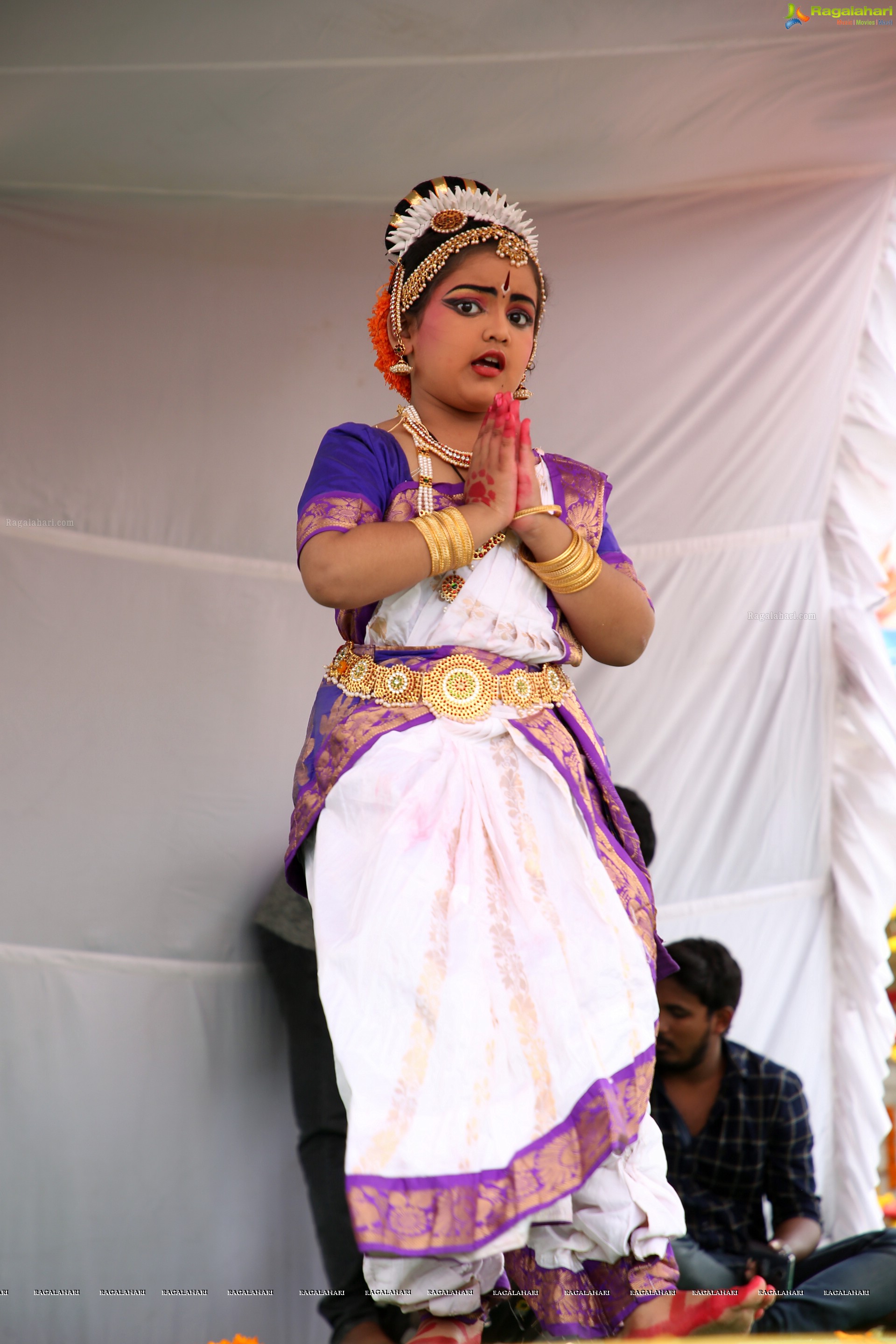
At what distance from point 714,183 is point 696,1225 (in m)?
2.51

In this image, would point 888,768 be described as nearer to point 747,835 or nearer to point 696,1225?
point 747,835

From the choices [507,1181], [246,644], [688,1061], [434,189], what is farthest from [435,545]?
[688,1061]

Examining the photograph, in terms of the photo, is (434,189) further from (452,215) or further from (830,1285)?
A: (830,1285)

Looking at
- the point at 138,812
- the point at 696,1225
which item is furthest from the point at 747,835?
the point at 138,812

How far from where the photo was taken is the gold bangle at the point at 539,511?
185 cm

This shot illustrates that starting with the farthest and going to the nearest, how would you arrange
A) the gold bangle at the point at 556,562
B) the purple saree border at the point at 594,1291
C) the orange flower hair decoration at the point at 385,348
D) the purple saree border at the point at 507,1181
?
the orange flower hair decoration at the point at 385,348, the gold bangle at the point at 556,562, the purple saree border at the point at 594,1291, the purple saree border at the point at 507,1181

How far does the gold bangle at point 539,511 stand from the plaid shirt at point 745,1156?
1653 millimetres

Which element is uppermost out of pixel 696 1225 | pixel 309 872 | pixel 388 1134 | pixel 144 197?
pixel 144 197

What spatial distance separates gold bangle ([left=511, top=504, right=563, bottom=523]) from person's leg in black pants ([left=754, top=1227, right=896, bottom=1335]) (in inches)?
67.6

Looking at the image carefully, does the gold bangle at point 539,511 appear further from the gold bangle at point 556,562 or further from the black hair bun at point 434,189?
the black hair bun at point 434,189

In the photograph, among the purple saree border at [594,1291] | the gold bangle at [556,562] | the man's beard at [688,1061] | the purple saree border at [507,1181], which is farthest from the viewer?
the man's beard at [688,1061]

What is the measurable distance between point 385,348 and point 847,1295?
A: 2.06 m

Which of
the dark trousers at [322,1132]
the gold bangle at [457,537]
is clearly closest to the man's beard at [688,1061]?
the dark trousers at [322,1132]

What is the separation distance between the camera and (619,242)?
340 centimetres
